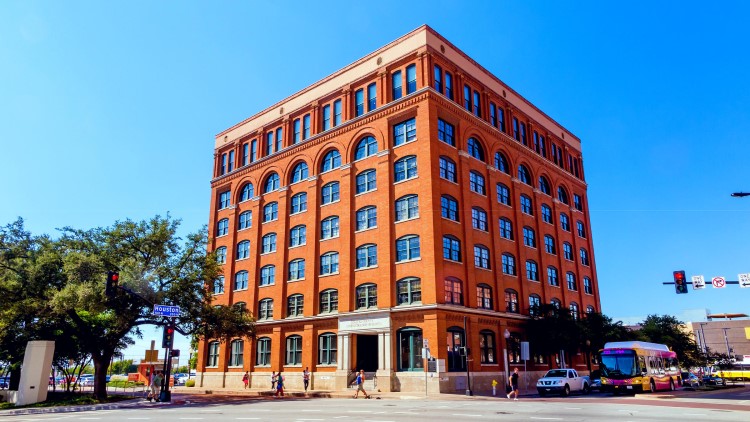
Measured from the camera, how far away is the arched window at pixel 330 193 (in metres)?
45.2

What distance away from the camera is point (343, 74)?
4703cm

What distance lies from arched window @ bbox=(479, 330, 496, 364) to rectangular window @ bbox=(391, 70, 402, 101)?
18.7 m

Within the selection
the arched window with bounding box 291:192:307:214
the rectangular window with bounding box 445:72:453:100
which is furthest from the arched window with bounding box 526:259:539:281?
the arched window with bounding box 291:192:307:214

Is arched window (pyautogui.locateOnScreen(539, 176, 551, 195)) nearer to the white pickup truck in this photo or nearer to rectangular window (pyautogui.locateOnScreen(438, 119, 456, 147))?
rectangular window (pyautogui.locateOnScreen(438, 119, 456, 147))

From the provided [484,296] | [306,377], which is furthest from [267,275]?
[484,296]

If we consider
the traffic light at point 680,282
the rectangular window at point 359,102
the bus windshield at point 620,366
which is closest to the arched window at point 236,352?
the rectangular window at point 359,102

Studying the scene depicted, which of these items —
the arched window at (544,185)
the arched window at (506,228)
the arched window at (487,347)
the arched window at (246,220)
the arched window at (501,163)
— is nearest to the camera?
the arched window at (487,347)

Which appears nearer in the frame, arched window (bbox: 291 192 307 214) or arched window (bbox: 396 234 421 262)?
arched window (bbox: 396 234 421 262)

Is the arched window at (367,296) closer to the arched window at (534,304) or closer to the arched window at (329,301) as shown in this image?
the arched window at (329,301)

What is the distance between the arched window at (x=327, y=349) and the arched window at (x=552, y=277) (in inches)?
813

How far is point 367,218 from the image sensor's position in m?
41.9

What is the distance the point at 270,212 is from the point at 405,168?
16.2m

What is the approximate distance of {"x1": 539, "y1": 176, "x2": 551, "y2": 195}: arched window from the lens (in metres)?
53.6

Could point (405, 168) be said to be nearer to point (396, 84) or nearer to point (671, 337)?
point (396, 84)
